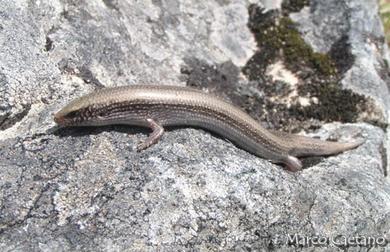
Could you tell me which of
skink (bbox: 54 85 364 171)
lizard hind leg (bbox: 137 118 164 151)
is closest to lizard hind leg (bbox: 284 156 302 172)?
skink (bbox: 54 85 364 171)

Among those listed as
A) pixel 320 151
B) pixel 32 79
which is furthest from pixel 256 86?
pixel 32 79

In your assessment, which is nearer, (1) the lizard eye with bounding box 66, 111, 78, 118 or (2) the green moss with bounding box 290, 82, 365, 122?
(1) the lizard eye with bounding box 66, 111, 78, 118

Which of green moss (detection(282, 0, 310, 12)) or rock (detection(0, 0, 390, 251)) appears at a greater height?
green moss (detection(282, 0, 310, 12))

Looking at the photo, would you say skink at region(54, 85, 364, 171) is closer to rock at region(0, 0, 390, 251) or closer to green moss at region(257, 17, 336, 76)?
rock at region(0, 0, 390, 251)

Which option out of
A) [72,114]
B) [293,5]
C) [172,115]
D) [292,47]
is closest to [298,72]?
[292,47]

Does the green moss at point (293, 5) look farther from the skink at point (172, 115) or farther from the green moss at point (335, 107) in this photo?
the skink at point (172, 115)

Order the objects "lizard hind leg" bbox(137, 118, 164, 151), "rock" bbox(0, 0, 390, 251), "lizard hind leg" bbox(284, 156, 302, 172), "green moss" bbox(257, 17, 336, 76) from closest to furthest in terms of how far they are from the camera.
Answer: "rock" bbox(0, 0, 390, 251)
"lizard hind leg" bbox(137, 118, 164, 151)
"lizard hind leg" bbox(284, 156, 302, 172)
"green moss" bbox(257, 17, 336, 76)
